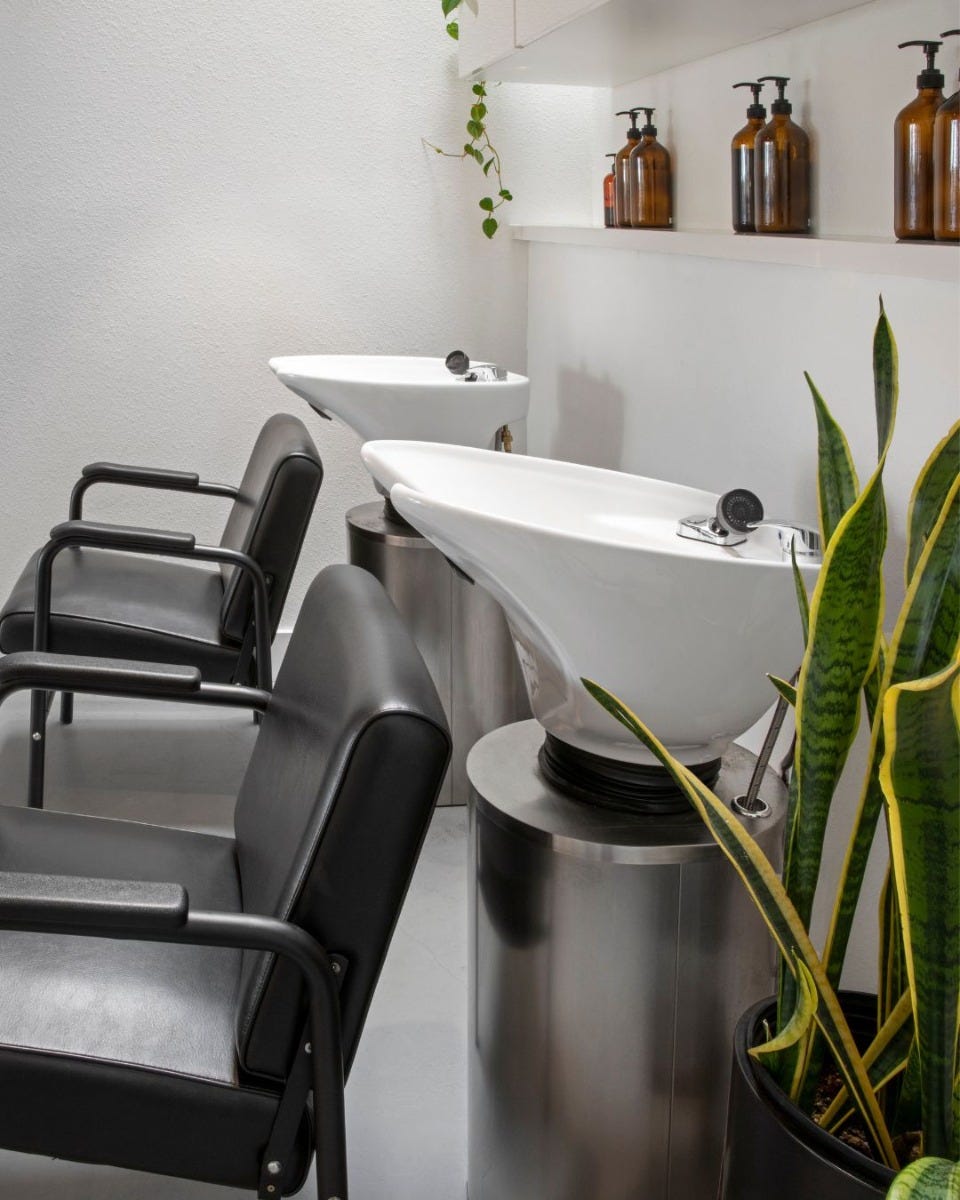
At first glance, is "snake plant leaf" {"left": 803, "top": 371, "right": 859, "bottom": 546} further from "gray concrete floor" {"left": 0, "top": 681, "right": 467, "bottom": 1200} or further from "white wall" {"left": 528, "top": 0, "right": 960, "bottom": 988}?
"gray concrete floor" {"left": 0, "top": 681, "right": 467, "bottom": 1200}

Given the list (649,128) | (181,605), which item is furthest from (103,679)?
(649,128)

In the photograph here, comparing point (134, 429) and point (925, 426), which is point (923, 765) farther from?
point (134, 429)

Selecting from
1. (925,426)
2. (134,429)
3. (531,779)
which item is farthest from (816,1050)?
(134,429)

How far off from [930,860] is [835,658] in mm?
180

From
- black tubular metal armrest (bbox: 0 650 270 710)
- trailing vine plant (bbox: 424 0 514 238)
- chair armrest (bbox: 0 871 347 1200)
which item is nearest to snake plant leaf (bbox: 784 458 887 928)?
chair armrest (bbox: 0 871 347 1200)

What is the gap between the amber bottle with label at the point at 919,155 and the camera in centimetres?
152

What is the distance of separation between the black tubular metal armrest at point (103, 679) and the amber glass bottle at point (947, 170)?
3.34ft

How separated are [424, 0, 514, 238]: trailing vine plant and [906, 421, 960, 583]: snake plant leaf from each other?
260 cm

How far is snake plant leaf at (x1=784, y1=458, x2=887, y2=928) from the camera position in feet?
3.12

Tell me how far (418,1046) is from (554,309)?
76.4 inches

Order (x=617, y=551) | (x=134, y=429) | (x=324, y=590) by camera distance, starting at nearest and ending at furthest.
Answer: (x=617, y=551)
(x=324, y=590)
(x=134, y=429)

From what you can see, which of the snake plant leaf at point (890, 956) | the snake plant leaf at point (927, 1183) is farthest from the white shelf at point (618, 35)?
the snake plant leaf at point (927, 1183)

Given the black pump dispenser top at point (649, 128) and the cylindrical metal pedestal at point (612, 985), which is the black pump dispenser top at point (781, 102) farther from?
the cylindrical metal pedestal at point (612, 985)

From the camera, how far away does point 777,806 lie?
1483mm
